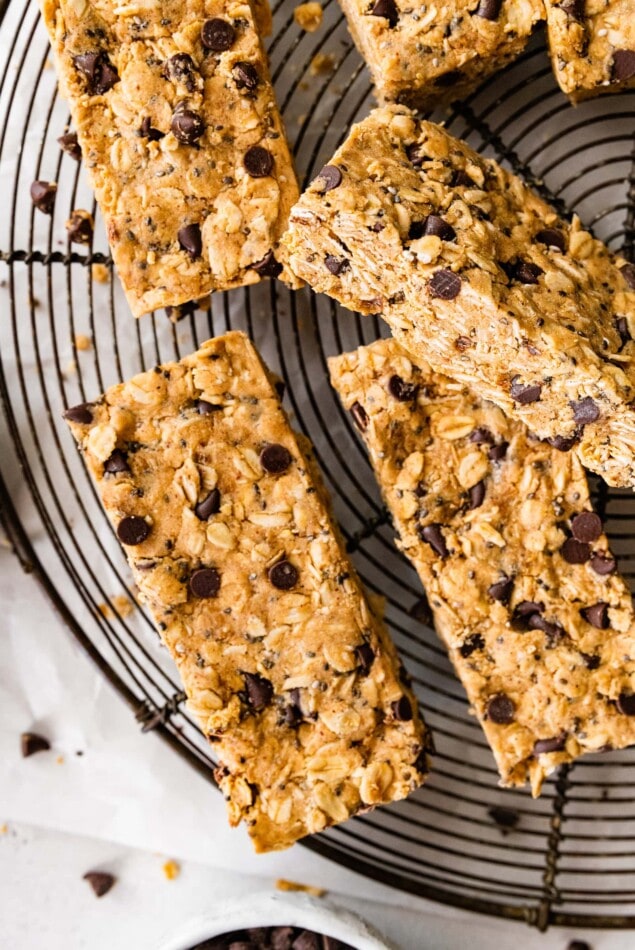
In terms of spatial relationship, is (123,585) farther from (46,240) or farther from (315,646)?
(46,240)

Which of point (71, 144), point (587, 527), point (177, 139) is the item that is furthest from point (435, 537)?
point (71, 144)

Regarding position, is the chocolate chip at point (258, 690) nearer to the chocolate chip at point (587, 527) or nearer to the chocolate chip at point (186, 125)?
the chocolate chip at point (587, 527)

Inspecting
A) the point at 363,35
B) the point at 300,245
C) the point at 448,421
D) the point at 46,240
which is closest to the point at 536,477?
the point at 448,421

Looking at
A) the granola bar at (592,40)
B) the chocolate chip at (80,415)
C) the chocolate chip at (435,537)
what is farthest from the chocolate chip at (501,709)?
the granola bar at (592,40)

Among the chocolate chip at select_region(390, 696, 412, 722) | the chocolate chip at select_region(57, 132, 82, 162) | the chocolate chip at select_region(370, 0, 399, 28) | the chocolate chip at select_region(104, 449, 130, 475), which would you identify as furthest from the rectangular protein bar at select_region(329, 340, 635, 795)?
the chocolate chip at select_region(57, 132, 82, 162)

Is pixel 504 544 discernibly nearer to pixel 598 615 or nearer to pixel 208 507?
pixel 598 615

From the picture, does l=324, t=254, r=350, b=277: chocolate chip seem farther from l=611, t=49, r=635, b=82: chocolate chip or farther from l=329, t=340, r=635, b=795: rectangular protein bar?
l=611, t=49, r=635, b=82: chocolate chip
